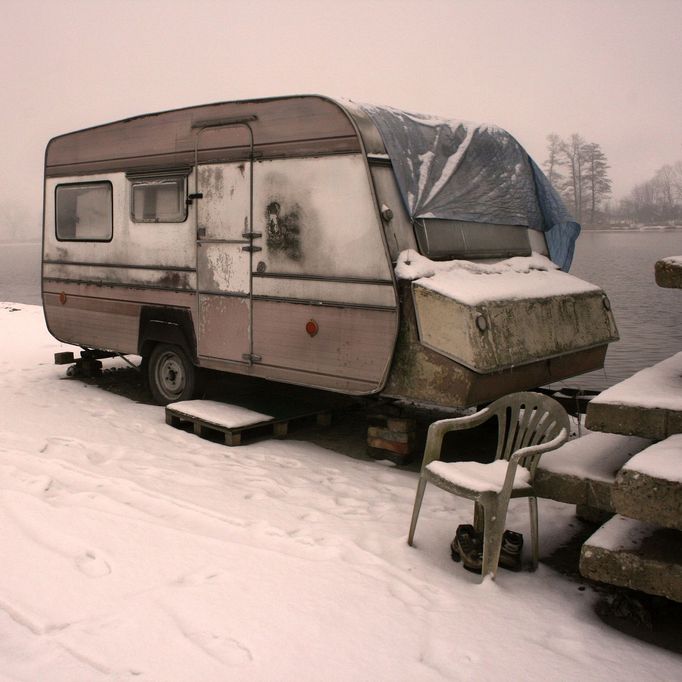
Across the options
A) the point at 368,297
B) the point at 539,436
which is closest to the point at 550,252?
the point at 368,297

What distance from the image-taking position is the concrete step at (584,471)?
4242 millimetres

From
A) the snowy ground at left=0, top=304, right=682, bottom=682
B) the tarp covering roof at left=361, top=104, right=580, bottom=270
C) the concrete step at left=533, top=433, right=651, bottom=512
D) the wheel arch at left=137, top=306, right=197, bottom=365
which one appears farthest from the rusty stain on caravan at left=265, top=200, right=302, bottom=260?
the concrete step at left=533, top=433, right=651, bottom=512

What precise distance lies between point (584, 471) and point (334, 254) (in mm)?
2774

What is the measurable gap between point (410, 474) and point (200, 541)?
221 cm

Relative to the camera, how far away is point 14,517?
4562 mm

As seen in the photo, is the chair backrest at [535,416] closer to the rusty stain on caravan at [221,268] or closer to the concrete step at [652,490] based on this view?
the concrete step at [652,490]

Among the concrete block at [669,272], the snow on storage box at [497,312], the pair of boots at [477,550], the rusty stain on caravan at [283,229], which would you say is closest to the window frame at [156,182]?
the rusty stain on caravan at [283,229]

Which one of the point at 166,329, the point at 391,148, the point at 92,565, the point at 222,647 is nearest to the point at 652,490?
the point at 222,647

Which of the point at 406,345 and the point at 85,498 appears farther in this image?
the point at 406,345

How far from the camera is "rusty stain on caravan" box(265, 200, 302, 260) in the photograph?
260 inches

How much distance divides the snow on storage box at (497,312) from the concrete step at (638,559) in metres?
1.86

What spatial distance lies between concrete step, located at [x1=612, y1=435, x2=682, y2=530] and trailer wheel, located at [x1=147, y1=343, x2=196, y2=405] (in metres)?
4.94

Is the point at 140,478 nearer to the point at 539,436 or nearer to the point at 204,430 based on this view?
the point at 204,430

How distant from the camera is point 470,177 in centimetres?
689
